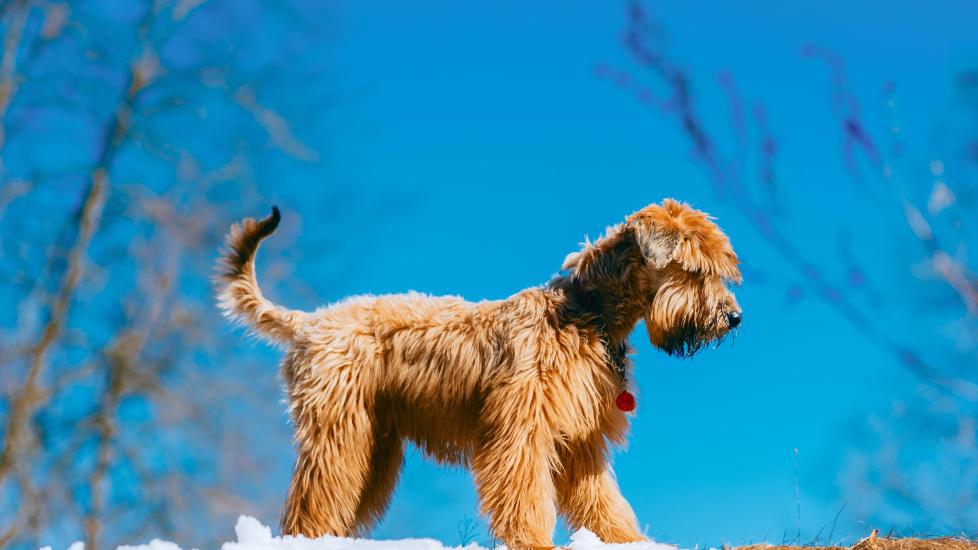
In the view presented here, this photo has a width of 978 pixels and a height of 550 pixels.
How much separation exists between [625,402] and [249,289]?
3180mm

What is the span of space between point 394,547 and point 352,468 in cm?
170

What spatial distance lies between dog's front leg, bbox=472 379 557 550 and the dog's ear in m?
1.26

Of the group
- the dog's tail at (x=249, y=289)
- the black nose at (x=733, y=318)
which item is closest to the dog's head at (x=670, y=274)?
the black nose at (x=733, y=318)

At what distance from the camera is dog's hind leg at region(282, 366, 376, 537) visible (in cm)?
729

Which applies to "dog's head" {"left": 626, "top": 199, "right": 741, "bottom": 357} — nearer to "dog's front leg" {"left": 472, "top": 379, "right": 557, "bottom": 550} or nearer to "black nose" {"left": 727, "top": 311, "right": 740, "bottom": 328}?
"black nose" {"left": 727, "top": 311, "right": 740, "bottom": 328}

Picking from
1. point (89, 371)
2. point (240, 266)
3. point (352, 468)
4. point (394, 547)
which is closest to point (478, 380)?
point (352, 468)

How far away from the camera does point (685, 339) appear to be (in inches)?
284

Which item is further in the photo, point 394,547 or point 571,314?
point 571,314

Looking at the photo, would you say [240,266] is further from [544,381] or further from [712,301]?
[712,301]

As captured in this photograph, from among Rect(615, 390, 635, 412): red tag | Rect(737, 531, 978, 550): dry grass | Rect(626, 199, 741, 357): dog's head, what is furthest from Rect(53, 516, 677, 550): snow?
Rect(626, 199, 741, 357): dog's head

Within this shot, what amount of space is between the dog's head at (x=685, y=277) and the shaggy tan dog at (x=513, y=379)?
0.01 metres

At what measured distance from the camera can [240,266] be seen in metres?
8.22

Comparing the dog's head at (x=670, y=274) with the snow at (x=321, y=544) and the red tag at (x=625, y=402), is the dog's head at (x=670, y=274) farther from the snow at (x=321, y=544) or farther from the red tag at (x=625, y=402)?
the snow at (x=321, y=544)

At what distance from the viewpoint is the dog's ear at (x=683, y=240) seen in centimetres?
698
